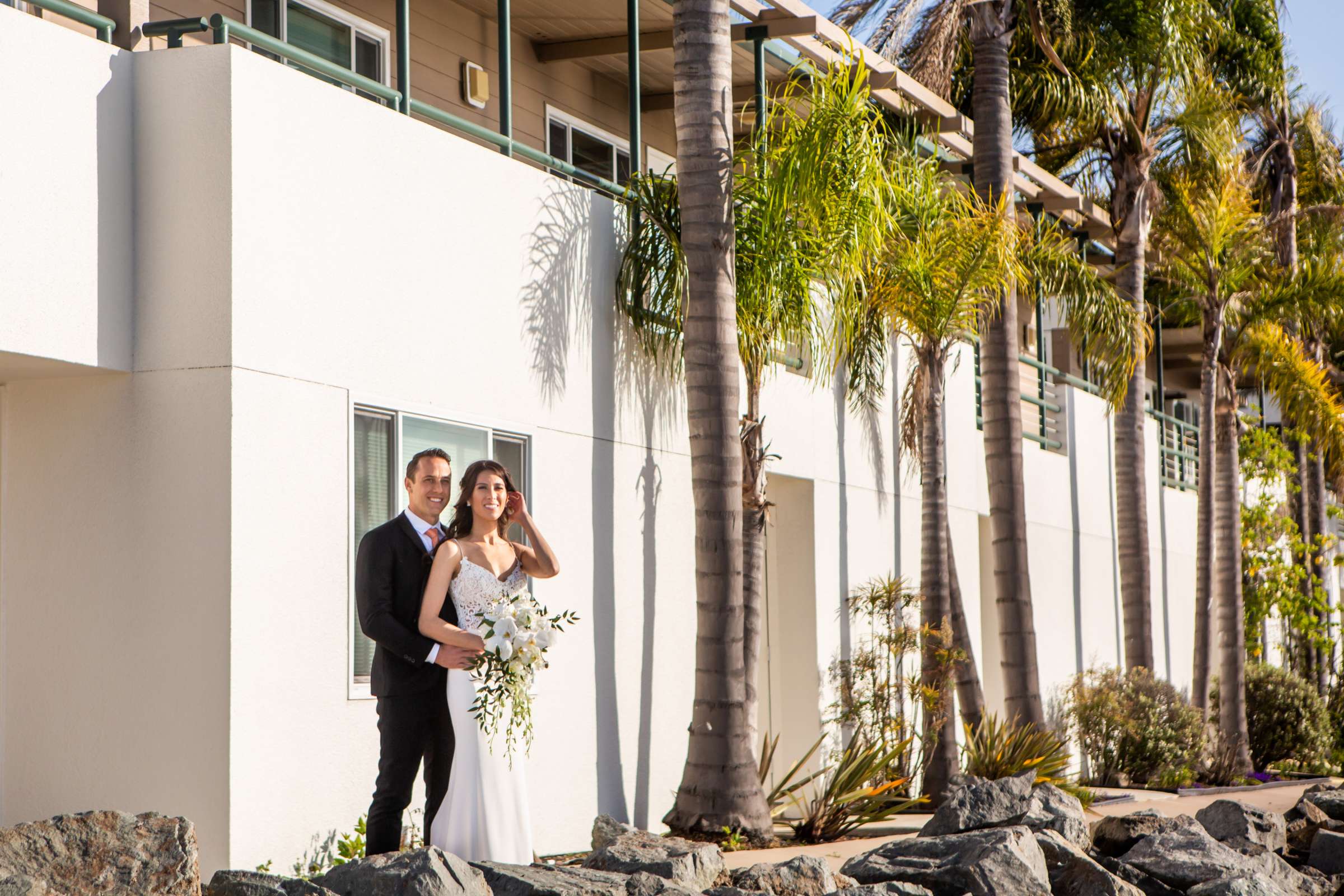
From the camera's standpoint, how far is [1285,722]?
2209 centimetres

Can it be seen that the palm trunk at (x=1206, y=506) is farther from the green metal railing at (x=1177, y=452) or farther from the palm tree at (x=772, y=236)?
the palm tree at (x=772, y=236)

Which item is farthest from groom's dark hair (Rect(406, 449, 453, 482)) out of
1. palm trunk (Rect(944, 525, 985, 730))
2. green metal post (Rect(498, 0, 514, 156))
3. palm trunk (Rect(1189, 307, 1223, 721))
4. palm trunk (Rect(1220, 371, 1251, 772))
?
palm trunk (Rect(1220, 371, 1251, 772))

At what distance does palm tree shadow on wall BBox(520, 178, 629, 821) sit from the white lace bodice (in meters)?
3.44

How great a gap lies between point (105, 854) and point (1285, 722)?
19257 millimetres

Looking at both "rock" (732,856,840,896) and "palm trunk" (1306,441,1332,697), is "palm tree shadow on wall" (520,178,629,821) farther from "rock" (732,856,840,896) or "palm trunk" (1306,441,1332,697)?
"palm trunk" (1306,441,1332,697)

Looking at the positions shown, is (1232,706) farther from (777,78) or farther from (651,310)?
(651,310)

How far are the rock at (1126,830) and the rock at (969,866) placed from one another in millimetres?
1627

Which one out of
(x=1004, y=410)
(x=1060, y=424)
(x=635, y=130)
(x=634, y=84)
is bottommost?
(x=1004, y=410)

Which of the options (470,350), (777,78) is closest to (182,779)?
(470,350)

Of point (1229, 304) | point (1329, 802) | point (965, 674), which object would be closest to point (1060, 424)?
point (1229, 304)

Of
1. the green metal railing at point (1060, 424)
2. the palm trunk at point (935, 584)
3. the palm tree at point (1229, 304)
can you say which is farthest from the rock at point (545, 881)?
the palm tree at point (1229, 304)

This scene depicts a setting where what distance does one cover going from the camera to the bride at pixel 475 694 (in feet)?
22.7

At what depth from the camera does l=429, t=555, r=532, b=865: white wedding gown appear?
273 inches

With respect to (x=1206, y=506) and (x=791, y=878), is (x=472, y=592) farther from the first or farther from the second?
(x=1206, y=506)
